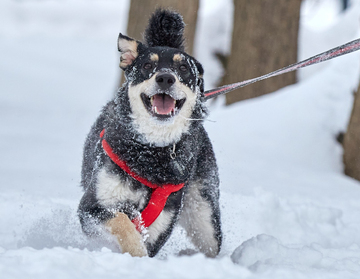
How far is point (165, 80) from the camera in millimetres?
3082

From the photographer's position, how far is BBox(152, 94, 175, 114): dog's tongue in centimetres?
315

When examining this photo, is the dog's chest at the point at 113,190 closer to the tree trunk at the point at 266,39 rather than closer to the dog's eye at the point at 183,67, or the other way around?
the dog's eye at the point at 183,67

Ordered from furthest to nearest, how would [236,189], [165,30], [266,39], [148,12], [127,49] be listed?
[266,39] < [148,12] < [236,189] < [165,30] < [127,49]

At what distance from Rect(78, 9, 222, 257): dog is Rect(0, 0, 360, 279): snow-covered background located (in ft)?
0.86

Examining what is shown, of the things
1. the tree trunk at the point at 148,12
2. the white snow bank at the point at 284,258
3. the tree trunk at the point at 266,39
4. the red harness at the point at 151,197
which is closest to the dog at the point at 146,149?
the red harness at the point at 151,197

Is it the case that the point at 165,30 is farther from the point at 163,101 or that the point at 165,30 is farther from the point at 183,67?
the point at 163,101

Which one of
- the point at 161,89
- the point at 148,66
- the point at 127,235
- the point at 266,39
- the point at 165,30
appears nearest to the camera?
the point at 127,235

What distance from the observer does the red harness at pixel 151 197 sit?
3021mm

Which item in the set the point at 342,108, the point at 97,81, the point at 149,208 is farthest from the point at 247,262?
the point at 97,81

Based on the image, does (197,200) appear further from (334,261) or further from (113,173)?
(334,261)

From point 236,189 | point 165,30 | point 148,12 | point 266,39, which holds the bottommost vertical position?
point 236,189

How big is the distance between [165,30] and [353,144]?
3.31m

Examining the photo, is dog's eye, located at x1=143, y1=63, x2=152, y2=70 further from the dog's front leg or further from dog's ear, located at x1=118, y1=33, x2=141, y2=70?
the dog's front leg

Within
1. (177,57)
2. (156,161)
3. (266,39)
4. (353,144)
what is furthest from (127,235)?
(266,39)
